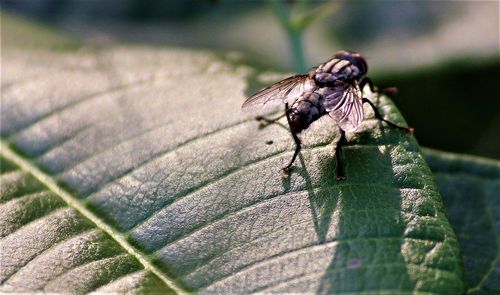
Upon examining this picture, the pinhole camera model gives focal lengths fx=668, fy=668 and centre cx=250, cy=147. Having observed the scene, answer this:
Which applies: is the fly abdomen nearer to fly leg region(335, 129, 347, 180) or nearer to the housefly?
the housefly

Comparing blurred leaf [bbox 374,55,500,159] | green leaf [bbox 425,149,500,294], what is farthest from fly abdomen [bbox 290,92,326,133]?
blurred leaf [bbox 374,55,500,159]

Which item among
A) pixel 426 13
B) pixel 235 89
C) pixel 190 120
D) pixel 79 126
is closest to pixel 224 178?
pixel 190 120

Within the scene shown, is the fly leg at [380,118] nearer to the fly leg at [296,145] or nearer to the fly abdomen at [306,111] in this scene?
the fly abdomen at [306,111]

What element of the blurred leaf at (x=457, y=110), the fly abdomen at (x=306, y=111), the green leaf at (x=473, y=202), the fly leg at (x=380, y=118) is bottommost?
the green leaf at (x=473, y=202)

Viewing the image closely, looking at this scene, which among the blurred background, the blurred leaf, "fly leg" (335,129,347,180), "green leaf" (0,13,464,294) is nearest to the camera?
"green leaf" (0,13,464,294)

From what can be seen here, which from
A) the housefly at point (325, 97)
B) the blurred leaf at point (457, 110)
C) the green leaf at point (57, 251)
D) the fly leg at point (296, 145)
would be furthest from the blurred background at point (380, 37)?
the green leaf at point (57, 251)

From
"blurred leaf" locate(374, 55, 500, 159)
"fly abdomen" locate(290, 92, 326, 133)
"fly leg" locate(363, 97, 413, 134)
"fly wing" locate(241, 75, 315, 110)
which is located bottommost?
"fly leg" locate(363, 97, 413, 134)

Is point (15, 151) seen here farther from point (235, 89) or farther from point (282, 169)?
point (282, 169)

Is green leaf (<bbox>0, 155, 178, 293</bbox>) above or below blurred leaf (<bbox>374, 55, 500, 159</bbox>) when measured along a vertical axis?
below
